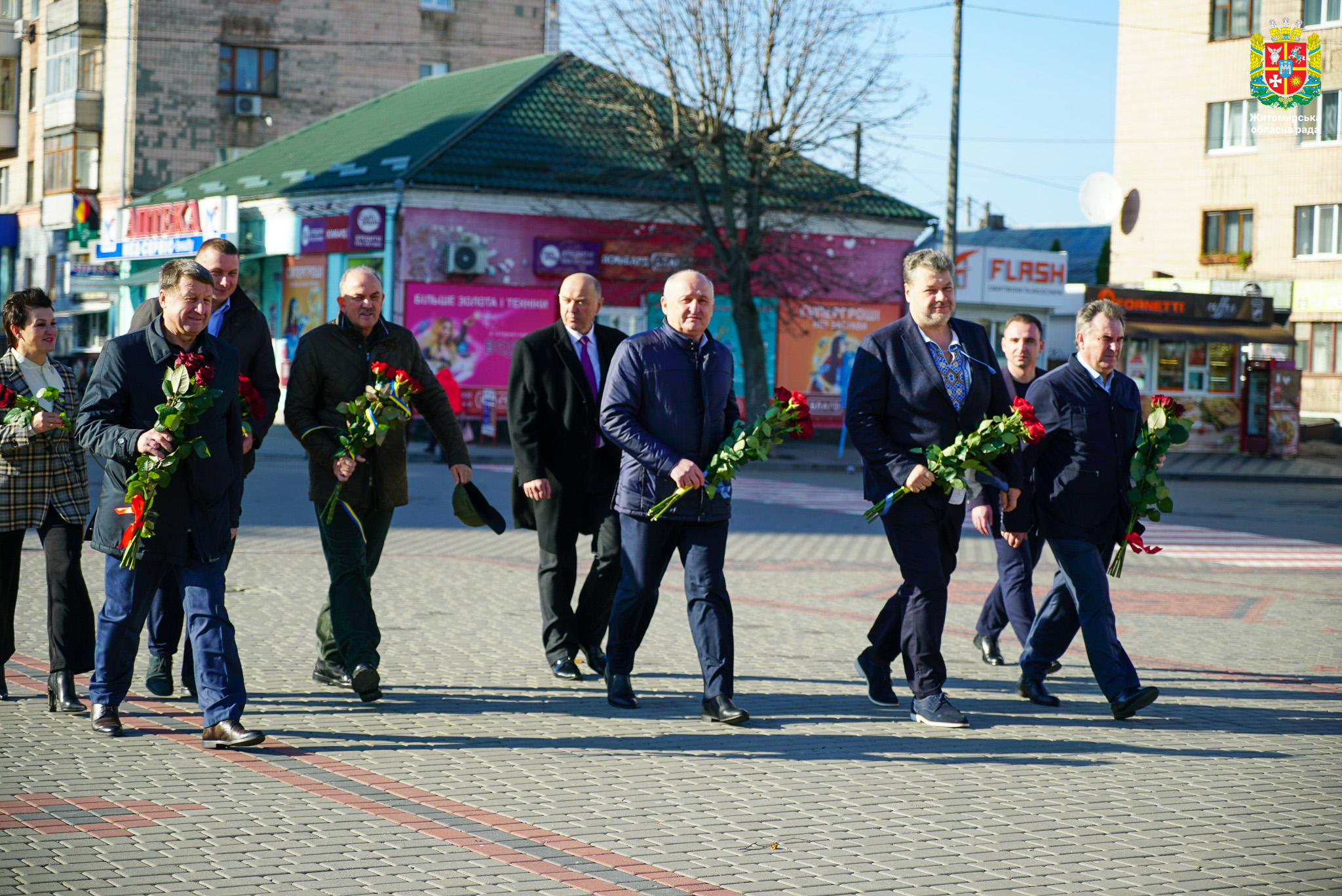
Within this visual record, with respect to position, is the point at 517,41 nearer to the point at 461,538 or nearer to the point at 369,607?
the point at 461,538

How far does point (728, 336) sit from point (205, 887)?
28186 mm

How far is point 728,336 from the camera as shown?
3188cm

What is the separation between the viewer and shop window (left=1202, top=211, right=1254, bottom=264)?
41.9 m

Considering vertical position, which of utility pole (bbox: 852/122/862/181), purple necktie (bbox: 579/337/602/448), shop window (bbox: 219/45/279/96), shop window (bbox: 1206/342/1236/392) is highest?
shop window (bbox: 219/45/279/96)

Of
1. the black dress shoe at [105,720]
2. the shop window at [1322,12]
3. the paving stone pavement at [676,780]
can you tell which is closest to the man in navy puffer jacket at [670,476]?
the paving stone pavement at [676,780]

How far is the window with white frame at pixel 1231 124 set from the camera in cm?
4200

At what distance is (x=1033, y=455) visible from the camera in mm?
6797

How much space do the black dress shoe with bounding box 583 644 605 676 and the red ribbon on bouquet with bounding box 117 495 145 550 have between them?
247 cm

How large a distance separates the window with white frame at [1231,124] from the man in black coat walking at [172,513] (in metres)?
40.9

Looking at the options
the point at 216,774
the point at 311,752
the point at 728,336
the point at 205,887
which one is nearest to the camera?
the point at 205,887

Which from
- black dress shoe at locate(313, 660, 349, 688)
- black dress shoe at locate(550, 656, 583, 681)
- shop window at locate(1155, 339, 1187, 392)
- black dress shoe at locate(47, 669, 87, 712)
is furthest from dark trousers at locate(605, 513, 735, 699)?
shop window at locate(1155, 339, 1187, 392)

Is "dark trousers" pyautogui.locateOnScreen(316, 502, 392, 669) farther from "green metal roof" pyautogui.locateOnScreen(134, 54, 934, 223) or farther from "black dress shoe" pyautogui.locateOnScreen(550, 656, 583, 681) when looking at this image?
"green metal roof" pyautogui.locateOnScreen(134, 54, 934, 223)

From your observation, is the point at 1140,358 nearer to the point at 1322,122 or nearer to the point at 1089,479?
the point at 1322,122

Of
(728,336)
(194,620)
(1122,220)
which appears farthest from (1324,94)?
(194,620)
